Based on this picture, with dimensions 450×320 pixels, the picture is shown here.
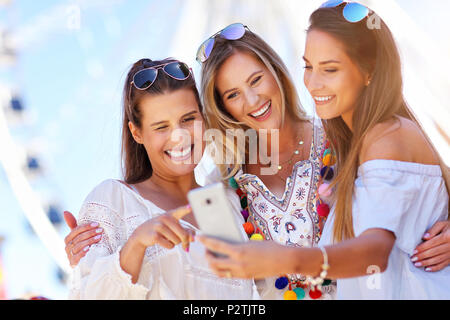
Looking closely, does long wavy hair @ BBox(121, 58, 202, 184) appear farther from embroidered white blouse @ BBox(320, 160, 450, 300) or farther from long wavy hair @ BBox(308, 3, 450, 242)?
embroidered white blouse @ BBox(320, 160, 450, 300)

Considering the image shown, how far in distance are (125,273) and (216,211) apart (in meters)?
0.46

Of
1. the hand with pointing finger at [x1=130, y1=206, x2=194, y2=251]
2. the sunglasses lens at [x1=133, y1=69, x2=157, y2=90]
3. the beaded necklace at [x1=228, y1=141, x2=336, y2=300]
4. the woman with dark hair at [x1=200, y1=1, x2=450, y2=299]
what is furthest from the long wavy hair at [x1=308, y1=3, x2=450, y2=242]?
the sunglasses lens at [x1=133, y1=69, x2=157, y2=90]

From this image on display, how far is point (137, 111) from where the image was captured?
171 cm

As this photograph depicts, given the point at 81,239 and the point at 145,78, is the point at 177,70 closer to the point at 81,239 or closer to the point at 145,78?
the point at 145,78

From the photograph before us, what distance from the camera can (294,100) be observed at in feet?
6.14

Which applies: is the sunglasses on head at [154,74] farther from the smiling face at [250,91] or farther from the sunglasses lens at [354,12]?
the sunglasses lens at [354,12]

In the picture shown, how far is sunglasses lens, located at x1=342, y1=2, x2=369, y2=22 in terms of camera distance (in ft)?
4.64

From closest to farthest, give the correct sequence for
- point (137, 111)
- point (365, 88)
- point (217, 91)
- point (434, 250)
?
1. point (434, 250)
2. point (365, 88)
3. point (137, 111)
4. point (217, 91)

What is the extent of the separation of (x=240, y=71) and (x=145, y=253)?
26.6 inches

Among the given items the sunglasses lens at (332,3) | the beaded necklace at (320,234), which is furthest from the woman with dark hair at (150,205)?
the sunglasses lens at (332,3)

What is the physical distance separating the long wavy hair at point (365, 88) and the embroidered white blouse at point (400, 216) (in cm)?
4

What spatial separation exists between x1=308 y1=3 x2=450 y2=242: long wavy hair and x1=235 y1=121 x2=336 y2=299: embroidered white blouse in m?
0.19

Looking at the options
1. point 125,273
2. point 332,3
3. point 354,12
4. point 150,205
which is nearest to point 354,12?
point 354,12

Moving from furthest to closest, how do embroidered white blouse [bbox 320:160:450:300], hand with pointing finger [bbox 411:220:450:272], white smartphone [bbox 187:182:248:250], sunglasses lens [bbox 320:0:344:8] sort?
sunglasses lens [bbox 320:0:344:8] < hand with pointing finger [bbox 411:220:450:272] < embroidered white blouse [bbox 320:160:450:300] < white smartphone [bbox 187:182:248:250]
